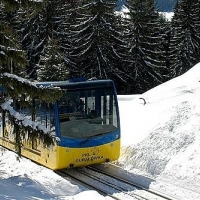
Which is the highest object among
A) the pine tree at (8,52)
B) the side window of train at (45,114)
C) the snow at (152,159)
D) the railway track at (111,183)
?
the pine tree at (8,52)

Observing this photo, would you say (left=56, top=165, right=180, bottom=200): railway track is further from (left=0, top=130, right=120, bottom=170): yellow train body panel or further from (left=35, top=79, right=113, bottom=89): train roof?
(left=35, top=79, right=113, bottom=89): train roof

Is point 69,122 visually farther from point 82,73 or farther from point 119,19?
point 119,19

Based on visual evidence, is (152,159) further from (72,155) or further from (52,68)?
(52,68)

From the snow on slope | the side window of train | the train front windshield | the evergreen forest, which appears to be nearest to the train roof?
the train front windshield

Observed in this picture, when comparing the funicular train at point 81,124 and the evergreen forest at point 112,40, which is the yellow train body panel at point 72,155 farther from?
the evergreen forest at point 112,40

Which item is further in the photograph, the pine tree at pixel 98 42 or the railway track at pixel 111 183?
the pine tree at pixel 98 42

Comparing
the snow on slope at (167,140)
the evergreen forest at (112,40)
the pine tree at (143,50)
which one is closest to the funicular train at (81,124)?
the snow on slope at (167,140)

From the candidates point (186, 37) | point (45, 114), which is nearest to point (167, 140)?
point (45, 114)

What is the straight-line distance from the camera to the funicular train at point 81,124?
42.4 ft

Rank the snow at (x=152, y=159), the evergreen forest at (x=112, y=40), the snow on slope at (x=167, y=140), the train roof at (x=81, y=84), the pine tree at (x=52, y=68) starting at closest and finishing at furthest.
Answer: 1. the snow at (x=152, y=159)
2. the snow on slope at (x=167, y=140)
3. the train roof at (x=81, y=84)
4. the pine tree at (x=52, y=68)
5. the evergreen forest at (x=112, y=40)

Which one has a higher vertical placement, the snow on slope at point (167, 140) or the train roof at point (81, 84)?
the train roof at point (81, 84)

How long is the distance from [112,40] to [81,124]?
91.4 feet

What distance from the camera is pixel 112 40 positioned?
4028cm

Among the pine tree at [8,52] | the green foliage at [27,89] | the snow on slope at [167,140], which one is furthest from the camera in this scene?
Answer: the snow on slope at [167,140]
